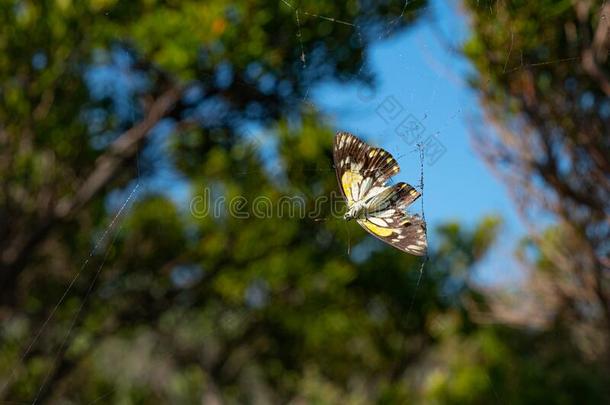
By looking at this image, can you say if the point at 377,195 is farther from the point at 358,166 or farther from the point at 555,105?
the point at 555,105

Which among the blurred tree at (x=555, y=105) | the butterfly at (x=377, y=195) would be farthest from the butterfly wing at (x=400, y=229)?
the blurred tree at (x=555, y=105)

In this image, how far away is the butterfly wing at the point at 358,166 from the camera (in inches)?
40.4

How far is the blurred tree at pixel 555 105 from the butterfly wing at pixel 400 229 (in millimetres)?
1120

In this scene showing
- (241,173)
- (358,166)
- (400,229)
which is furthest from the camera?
(241,173)

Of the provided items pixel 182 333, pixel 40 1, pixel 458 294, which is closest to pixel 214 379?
pixel 182 333

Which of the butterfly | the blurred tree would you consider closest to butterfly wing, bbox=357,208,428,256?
the butterfly

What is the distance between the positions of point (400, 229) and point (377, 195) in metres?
0.07

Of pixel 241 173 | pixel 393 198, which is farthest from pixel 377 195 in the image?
pixel 241 173

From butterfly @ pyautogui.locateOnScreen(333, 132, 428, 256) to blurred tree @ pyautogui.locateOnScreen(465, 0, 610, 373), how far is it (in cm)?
102

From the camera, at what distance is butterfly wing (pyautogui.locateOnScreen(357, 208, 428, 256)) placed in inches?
37.2
